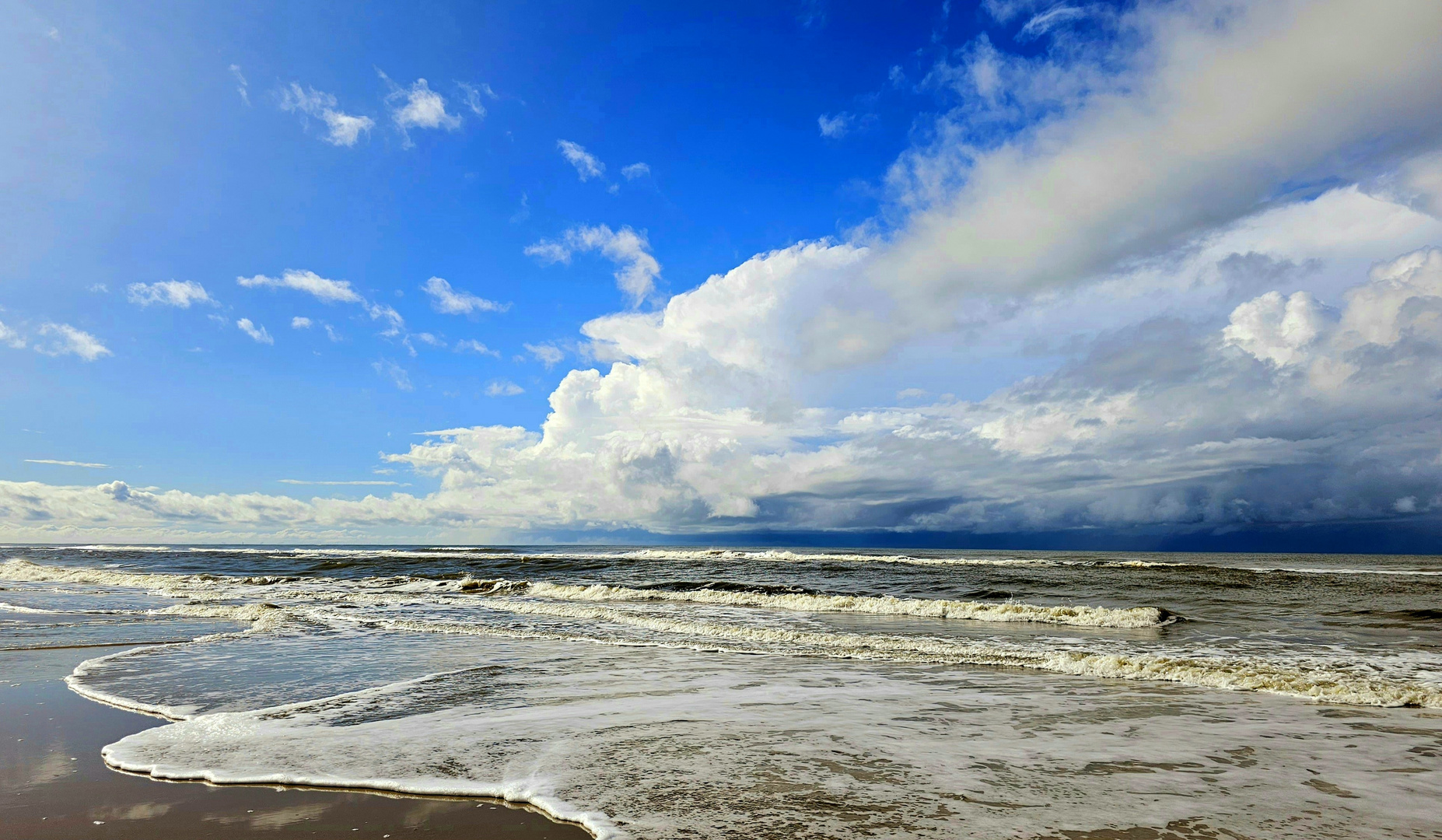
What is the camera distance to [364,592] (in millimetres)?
30594

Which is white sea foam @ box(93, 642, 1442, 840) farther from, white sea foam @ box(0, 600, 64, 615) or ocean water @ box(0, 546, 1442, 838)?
white sea foam @ box(0, 600, 64, 615)

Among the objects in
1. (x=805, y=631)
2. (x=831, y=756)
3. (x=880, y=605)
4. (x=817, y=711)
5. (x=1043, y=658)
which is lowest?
(x=880, y=605)

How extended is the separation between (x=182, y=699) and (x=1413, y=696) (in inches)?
705

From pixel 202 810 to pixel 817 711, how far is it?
6575 millimetres

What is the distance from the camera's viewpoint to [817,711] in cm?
907

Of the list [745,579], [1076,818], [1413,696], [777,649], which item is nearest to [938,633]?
[777,649]

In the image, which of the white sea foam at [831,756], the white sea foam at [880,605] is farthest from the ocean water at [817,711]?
the white sea foam at [880,605]

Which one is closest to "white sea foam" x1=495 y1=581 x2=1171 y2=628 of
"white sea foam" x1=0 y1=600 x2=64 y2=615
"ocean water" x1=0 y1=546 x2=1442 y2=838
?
"ocean water" x1=0 y1=546 x2=1442 y2=838

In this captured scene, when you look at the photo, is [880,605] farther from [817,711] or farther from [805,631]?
[817,711]

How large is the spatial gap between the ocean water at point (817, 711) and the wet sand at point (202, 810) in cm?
25

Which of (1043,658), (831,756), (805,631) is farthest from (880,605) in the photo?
(831,756)

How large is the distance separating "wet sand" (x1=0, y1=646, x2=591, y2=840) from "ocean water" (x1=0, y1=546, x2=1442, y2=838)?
0.83 feet

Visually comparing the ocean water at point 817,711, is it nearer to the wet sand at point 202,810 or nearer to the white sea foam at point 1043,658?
the white sea foam at point 1043,658

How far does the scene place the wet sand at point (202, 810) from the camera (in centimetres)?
521
